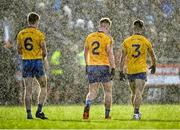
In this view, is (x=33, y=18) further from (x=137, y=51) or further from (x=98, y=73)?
(x=137, y=51)

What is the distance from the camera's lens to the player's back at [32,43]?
15.9 meters

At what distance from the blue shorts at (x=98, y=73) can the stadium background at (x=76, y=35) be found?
922 cm

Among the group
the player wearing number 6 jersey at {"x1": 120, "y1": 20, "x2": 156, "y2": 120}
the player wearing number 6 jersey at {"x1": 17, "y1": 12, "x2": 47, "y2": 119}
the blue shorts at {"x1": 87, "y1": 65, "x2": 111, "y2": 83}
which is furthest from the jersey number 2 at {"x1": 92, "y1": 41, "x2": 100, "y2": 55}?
the player wearing number 6 jersey at {"x1": 17, "y1": 12, "x2": 47, "y2": 119}

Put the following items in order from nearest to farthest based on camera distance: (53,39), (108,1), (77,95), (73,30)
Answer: (77,95) → (53,39) → (73,30) → (108,1)

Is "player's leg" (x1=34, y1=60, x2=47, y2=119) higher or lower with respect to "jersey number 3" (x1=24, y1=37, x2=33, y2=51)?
lower

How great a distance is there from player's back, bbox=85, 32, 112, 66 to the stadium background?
9.25 metres

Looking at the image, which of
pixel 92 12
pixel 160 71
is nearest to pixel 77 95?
pixel 160 71

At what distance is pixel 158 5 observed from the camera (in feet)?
114

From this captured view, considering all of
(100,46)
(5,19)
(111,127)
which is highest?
(5,19)

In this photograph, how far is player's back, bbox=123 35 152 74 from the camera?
1628cm

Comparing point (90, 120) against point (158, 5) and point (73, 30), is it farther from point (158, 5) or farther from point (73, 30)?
point (158, 5)

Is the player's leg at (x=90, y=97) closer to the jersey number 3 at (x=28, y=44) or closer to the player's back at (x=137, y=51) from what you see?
the player's back at (x=137, y=51)

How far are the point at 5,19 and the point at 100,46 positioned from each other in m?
14.7

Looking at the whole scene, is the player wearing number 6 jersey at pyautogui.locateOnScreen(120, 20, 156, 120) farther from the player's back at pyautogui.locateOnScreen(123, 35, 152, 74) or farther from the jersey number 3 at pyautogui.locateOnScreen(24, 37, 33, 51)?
the jersey number 3 at pyautogui.locateOnScreen(24, 37, 33, 51)
